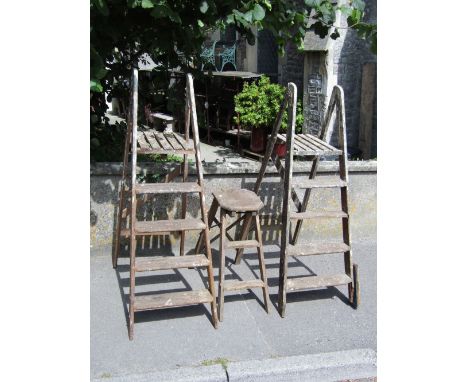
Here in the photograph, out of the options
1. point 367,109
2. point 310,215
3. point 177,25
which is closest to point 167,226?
point 310,215

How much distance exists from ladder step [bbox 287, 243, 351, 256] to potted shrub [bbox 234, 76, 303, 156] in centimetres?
547

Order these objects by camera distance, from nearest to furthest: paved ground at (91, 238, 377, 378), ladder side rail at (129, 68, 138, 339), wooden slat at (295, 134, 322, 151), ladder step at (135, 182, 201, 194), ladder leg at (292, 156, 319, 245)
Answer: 1. paved ground at (91, 238, 377, 378)
2. ladder side rail at (129, 68, 138, 339)
3. ladder step at (135, 182, 201, 194)
4. wooden slat at (295, 134, 322, 151)
5. ladder leg at (292, 156, 319, 245)

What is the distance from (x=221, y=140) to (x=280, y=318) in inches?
317

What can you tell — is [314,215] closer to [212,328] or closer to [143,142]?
[212,328]

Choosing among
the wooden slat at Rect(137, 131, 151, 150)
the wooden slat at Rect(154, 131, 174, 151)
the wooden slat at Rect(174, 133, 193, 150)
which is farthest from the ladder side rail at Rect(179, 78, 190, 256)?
the wooden slat at Rect(137, 131, 151, 150)

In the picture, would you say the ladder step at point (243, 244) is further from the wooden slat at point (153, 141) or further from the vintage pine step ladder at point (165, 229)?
the wooden slat at point (153, 141)

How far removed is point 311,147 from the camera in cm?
A: 456

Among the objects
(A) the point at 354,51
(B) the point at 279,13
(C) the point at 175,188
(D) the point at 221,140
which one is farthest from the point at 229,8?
(D) the point at 221,140

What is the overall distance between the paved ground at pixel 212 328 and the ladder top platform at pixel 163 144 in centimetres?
118

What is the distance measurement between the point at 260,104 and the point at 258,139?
706 mm

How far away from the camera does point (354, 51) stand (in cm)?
1000

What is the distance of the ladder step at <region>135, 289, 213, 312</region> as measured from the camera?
3854 millimetres

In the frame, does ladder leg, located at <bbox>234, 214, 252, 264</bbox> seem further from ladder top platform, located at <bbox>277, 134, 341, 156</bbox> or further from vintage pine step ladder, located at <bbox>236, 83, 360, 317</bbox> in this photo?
ladder top platform, located at <bbox>277, 134, 341, 156</bbox>

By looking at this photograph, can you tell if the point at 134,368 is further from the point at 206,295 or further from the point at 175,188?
the point at 175,188
